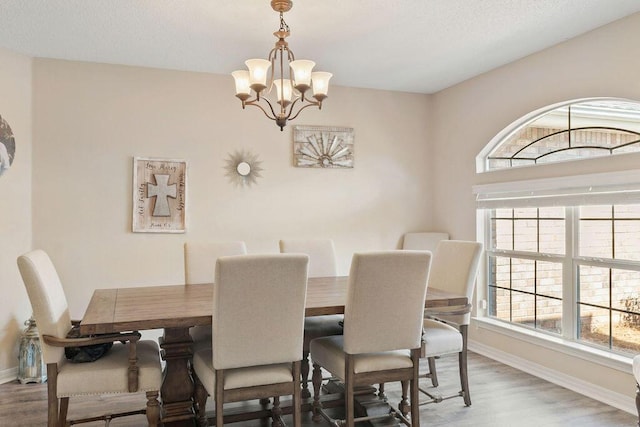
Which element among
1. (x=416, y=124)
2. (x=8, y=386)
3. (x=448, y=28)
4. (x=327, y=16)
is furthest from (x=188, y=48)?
(x=8, y=386)

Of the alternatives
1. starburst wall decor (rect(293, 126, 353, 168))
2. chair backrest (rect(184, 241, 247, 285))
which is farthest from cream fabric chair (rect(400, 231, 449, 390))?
chair backrest (rect(184, 241, 247, 285))

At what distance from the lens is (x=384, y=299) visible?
2.55 metres

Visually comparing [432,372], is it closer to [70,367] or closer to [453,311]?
[453,311]

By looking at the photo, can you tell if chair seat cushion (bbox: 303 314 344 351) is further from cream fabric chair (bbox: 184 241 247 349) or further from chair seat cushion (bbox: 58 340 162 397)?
chair seat cushion (bbox: 58 340 162 397)

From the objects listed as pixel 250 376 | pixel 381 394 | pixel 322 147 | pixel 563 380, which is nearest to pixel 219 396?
pixel 250 376

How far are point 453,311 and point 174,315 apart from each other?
67.7 inches

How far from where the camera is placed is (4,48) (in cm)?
381

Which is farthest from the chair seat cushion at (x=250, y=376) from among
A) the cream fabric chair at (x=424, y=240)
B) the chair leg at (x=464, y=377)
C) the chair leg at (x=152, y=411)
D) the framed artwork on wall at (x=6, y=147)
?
the cream fabric chair at (x=424, y=240)

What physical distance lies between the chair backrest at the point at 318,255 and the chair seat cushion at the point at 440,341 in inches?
40.2

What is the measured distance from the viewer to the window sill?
3.26 metres

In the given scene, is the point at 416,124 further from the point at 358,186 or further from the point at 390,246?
the point at 390,246

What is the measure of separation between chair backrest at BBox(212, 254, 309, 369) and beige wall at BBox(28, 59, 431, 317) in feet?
7.50

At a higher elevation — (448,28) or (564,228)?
(448,28)

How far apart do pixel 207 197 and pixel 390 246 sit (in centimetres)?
197
